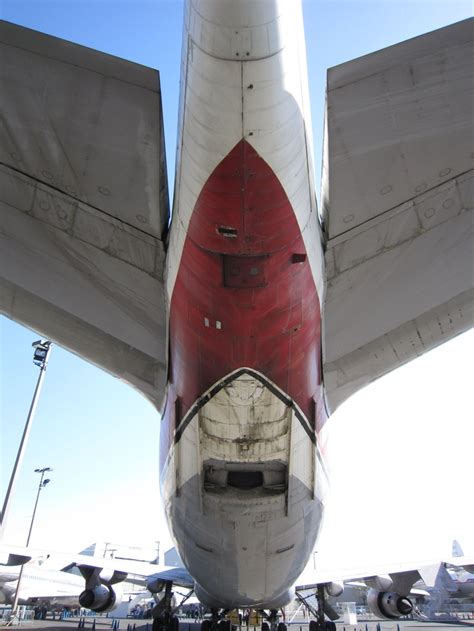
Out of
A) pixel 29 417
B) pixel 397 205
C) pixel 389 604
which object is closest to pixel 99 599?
pixel 389 604

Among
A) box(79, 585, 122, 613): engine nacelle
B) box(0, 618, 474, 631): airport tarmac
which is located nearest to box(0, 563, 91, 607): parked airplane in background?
box(0, 618, 474, 631): airport tarmac

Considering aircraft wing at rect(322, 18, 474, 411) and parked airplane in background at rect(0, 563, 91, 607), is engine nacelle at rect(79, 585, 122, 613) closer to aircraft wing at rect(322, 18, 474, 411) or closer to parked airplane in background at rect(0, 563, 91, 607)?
aircraft wing at rect(322, 18, 474, 411)

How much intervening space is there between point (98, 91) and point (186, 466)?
421 centimetres

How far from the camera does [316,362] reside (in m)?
5.36

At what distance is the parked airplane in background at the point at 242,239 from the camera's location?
3.65 meters

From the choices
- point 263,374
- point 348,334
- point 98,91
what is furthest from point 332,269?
point 98,91

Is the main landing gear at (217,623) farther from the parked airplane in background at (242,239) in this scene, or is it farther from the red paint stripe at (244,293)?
the red paint stripe at (244,293)

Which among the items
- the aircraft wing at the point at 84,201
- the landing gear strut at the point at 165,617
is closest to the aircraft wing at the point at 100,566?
the landing gear strut at the point at 165,617

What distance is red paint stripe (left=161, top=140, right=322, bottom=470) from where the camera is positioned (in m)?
3.84

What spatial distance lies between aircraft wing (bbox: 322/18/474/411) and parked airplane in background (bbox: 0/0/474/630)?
0.02 m

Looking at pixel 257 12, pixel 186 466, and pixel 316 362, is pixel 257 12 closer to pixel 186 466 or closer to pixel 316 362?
pixel 316 362

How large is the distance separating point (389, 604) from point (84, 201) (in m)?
11.6

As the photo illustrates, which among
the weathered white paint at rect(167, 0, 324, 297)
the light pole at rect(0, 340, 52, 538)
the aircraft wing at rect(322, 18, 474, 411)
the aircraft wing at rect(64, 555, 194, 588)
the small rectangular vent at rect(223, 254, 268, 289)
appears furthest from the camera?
the light pole at rect(0, 340, 52, 538)

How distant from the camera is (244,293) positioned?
4.38 meters
